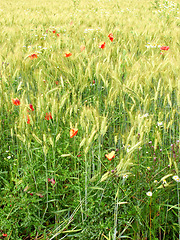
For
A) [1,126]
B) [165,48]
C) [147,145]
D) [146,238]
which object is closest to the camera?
[146,238]

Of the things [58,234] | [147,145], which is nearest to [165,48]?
[147,145]

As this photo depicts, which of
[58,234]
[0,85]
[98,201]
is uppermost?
[0,85]

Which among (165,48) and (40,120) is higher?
(165,48)

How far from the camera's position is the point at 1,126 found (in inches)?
55.6

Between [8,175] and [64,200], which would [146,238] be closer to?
[64,200]

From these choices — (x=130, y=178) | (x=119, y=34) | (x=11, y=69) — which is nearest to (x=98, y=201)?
(x=130, y=178)

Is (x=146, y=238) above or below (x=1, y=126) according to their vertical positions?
below

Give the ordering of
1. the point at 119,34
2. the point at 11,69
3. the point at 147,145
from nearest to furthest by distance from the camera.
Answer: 1. the point at 147,145
2. the point at 11,69
3. the point at 119,34

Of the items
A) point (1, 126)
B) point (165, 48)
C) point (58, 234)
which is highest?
point (165, 48)

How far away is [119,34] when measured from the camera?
3.16 metres

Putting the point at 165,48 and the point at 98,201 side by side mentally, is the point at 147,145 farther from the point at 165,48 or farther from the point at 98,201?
the point at 165,48

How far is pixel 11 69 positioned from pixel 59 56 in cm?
42

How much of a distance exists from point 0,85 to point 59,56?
0.71m

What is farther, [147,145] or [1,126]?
[1,126]
